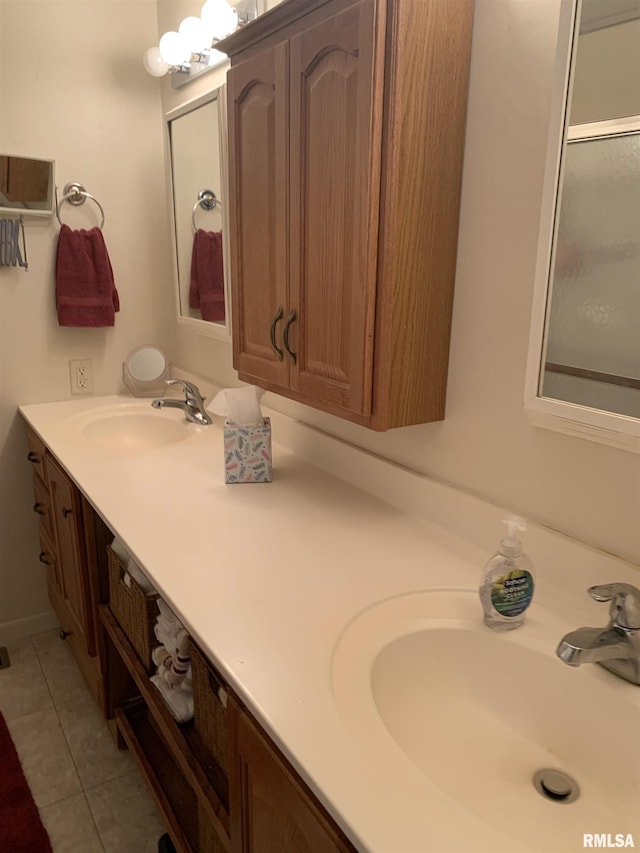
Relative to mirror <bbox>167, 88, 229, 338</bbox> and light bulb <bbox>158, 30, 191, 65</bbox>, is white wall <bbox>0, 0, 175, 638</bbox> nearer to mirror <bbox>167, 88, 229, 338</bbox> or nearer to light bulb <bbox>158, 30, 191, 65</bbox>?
mirror <bbox>167, 88, 229, 338</bbox>

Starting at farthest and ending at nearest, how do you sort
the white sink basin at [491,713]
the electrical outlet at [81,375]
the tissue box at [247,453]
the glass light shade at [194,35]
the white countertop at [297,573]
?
the electrical outlet at [81,375], the glass light shade at [194,35], the tissue box at [247,453], the white sink basin at [491,713], the white countertop at [297,573]

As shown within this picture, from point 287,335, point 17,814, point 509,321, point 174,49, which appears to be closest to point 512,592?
point 509,321

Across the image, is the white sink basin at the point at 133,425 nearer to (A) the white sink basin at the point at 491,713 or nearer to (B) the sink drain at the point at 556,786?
(A) the white sink basin at the point at 491,713

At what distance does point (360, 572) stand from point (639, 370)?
55 cm

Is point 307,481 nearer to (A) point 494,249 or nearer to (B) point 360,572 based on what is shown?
(B) point 360,572

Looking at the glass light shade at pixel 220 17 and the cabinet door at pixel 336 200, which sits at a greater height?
the glass light shade at pixel 220 17

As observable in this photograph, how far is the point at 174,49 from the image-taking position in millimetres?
1880

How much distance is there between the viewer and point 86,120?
2.05m

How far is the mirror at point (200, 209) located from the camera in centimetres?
189

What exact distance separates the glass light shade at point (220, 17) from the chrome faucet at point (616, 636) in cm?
170

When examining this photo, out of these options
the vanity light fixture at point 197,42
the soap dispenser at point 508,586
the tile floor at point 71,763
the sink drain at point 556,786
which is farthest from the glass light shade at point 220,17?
the tile floor at point 71,763

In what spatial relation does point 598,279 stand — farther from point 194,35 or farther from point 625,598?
point 194,35

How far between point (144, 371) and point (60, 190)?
0.67m

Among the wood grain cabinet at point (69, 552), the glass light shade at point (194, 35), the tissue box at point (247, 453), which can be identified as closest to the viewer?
the tissue box at point (247, 453)
